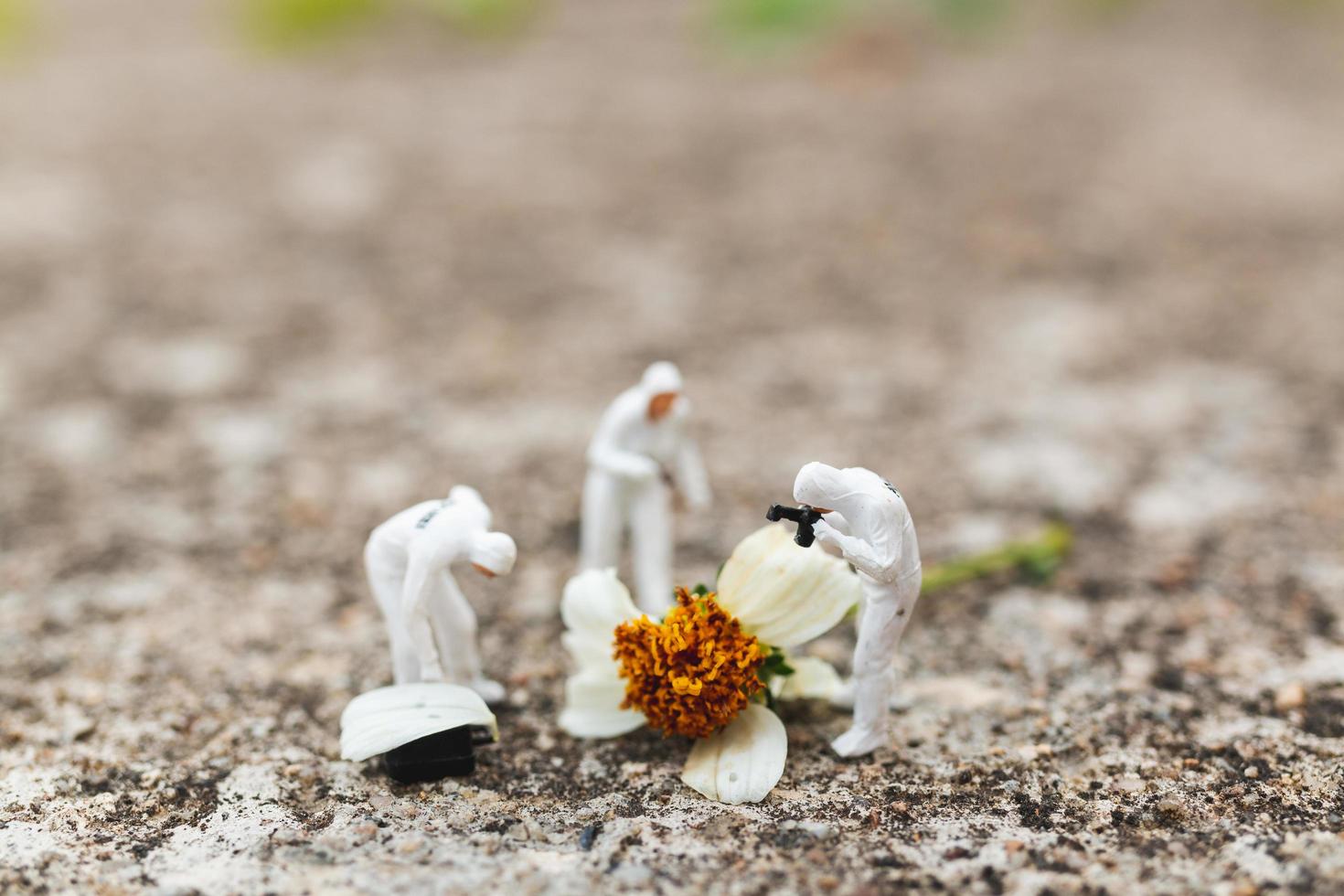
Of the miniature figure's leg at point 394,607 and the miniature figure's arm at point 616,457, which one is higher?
the miniature figure's arm at point 616,457

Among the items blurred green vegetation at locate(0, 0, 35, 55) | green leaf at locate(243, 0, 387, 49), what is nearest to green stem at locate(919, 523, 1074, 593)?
green leaf at locate(243, 0, 387, 49)

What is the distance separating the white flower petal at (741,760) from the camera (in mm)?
2381

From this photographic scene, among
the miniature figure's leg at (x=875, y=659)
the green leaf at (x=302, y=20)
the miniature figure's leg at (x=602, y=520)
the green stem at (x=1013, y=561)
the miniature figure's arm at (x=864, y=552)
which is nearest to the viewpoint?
the miniature figure's arm at (x=864, y=552)

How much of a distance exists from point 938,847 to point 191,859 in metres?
1.44

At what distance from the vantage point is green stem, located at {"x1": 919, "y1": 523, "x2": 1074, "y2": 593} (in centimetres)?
326

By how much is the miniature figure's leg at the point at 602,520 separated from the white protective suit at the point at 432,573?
471mm

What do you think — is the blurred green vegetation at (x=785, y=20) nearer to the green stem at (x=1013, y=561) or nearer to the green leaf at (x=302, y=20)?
the green leaf at (x=302, y=20)

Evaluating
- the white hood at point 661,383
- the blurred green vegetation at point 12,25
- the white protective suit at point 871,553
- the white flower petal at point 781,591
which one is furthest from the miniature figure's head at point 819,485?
the blurred green vegetation at point 12,25

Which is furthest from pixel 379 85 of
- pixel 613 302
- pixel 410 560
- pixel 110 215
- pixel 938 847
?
pixel 938 847

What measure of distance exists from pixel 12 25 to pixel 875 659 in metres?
8.16

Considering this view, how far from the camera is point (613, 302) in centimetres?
523

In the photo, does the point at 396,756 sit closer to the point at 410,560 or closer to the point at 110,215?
the point at 410,560

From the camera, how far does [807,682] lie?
2.66m

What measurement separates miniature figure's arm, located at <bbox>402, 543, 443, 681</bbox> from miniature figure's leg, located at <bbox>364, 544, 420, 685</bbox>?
5cm
